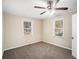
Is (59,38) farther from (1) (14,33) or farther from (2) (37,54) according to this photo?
(1) (14,33)

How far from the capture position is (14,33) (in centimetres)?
405

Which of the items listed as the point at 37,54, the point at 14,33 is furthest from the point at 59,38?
the point at 14,33

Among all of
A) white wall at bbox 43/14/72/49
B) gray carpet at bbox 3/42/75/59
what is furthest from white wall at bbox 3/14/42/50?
white wall at bbox 43/14/72/49

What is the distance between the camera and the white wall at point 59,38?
12.4ft

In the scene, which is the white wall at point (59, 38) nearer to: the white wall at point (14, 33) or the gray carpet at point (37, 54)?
the gray carpet at point (37, 54)

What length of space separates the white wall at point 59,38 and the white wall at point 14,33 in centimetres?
114

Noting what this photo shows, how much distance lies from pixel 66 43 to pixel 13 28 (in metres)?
3.76

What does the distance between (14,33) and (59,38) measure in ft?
10.8

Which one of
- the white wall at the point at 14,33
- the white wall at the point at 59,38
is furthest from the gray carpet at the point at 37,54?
the white wall at the point at 59,38

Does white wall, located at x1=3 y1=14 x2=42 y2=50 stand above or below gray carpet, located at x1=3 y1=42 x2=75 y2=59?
above

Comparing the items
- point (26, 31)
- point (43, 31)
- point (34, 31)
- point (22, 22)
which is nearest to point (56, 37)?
point (43, 31)

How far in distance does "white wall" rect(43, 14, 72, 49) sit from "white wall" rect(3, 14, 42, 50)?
1.14m

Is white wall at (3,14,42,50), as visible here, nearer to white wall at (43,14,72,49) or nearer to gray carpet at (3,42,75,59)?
gray carpet at (3,42,75,59)

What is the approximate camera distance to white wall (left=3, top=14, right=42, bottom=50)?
3.65 metres
